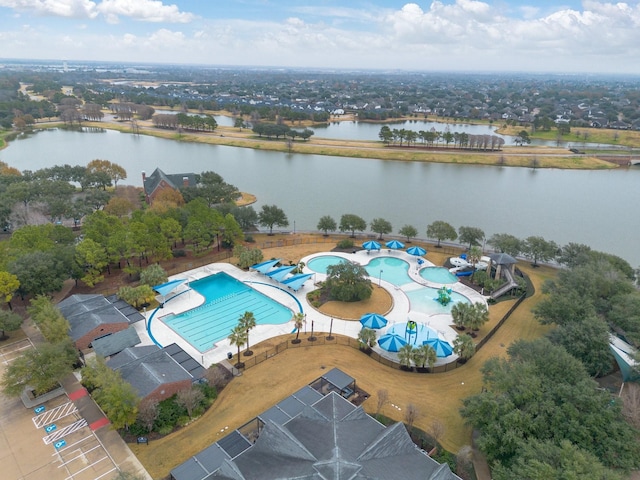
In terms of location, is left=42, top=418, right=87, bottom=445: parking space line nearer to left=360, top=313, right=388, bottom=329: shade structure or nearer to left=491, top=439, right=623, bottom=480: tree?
left=360, top=313, right=388, bottom=329: shade structure

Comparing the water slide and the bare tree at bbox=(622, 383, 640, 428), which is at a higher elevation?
the bare tree at bbox=(622, 383, 640, 428)

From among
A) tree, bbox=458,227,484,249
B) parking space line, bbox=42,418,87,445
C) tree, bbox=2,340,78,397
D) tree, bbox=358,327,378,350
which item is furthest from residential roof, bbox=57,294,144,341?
tree, bbox=458,227,484,249

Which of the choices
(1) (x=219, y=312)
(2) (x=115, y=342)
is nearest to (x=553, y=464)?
(1) (x=219, y=312)

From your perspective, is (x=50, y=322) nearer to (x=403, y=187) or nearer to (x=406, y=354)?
(x=406, y=354)

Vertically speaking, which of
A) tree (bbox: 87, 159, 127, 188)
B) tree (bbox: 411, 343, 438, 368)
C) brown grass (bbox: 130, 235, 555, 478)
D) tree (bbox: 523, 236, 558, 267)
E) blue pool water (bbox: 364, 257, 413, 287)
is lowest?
brown grass (bbox: 130, 235, 555, 478)

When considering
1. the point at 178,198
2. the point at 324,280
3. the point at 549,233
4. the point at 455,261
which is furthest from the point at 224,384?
the point at 549,233

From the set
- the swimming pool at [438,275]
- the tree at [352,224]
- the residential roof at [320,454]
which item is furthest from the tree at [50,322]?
the swimming pool at [438,275]
